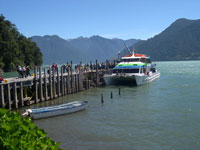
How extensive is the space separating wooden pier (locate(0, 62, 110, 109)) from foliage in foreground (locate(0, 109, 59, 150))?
15207mm

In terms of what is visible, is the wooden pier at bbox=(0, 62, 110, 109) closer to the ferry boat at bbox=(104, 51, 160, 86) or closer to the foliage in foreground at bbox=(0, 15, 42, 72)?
the ferry boat at bbox=(104, 51, 160, 86)

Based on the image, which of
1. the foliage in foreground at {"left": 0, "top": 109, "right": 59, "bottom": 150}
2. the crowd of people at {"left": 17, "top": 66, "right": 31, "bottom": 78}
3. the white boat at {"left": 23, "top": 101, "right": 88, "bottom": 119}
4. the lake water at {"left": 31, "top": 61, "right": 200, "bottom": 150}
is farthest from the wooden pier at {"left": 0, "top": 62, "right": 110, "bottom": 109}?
the foliage in foreground at {"left": 0, "top": 109, "right": 59, "bottom": 150}

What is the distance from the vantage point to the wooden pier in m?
21.4

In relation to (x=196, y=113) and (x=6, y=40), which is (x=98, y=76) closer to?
(x=196, y=113)

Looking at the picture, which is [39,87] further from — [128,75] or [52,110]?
[128,75]

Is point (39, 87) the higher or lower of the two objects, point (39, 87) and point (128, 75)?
the lower

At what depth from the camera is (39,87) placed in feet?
84.3

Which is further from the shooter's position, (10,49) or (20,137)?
(10,49)

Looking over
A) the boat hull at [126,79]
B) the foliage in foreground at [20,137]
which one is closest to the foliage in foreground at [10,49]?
the boat hull at [126,79]

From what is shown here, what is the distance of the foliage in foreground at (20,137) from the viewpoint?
4.80 metres

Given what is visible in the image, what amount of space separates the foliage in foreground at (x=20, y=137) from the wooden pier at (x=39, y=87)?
15.2 meters

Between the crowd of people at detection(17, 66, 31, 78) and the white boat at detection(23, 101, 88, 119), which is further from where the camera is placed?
the crowd of people at detection(17, 66, 31, 78)

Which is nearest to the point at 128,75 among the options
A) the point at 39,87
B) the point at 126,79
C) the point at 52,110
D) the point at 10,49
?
the point at 126,79

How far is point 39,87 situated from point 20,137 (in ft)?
69.0
